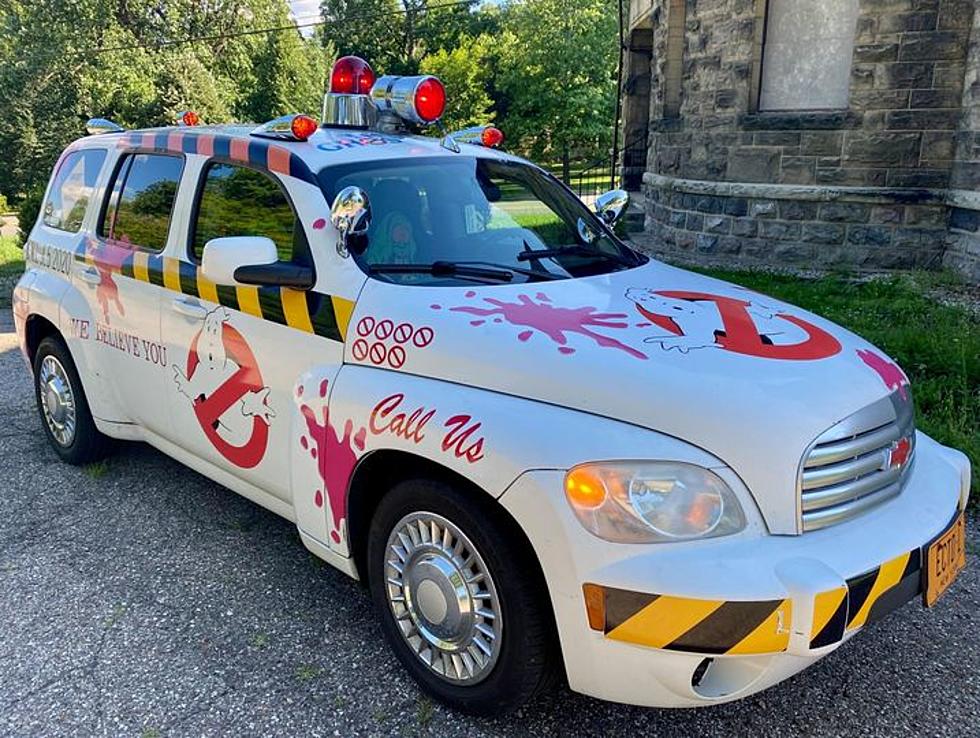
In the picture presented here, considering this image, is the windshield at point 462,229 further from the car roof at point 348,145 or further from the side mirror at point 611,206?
the side mirror at point 611,206

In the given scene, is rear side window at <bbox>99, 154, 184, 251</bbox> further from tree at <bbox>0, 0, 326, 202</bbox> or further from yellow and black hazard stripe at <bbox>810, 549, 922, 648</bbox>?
tree at <bbox>0, 0, 326, 202</bbox>

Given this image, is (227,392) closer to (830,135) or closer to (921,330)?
(921,330)

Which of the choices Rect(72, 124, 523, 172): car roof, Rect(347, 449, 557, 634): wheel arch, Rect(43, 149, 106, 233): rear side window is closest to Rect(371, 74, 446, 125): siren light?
Rect(72, 124, 523, 172): car roof

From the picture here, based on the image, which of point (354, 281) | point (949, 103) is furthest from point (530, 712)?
point (949, 103)

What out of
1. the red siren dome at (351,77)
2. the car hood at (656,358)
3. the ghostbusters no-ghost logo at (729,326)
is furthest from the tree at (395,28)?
the car hood at (656,358)

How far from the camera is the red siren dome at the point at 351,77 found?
4.05m

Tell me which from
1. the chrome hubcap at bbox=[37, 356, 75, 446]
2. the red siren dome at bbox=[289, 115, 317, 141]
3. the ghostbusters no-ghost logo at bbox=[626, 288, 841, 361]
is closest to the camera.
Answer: the ghostbusters no-ghost logo at bbox=[626, 288, 841, 361]

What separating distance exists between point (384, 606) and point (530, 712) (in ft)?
1.95

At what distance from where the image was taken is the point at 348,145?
343 centimetres

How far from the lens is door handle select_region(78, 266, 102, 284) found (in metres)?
4.18

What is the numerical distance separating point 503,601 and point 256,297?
1.57 metres

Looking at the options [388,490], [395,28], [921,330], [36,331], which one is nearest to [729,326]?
[388,490]

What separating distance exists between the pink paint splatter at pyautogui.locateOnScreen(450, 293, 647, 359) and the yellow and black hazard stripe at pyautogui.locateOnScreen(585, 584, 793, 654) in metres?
0.75

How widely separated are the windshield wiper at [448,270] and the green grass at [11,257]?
11702 mm
